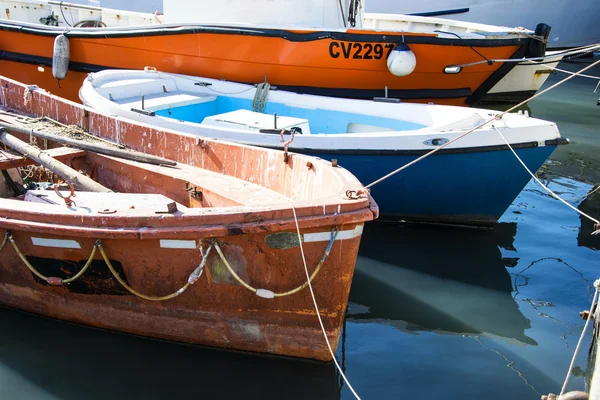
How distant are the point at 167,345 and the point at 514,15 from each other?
18.2 meters

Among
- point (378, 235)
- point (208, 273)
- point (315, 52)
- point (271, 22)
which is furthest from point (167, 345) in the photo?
point (271, 22)

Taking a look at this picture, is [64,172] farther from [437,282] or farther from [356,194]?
[437,282]

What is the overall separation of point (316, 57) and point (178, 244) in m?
4.84

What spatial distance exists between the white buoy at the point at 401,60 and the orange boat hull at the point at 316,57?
159 millimetres

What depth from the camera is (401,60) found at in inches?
300

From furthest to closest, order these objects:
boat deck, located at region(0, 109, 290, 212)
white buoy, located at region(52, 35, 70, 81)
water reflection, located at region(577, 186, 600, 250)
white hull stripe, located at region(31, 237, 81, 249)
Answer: white buoy, located at region(52, 35, 70, 81) < water reflection, located at region(577, 186, 600, 250) < boat deck, located at region(0, 109, 290, 212) < white hull stripe, located at region(31, 237, 81, 249)

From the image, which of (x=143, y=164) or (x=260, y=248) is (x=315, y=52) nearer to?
(x=143, y=164)

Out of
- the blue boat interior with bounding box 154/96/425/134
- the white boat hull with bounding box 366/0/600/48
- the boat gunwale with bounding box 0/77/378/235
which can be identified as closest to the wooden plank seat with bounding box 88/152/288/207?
the boat gunwale with bounding box 0/77/378/235

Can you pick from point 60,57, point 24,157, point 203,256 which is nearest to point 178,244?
point 203,256

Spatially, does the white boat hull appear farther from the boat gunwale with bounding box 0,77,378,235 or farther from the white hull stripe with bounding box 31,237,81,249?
the white hull stripe with bounding box 31,237,81,249

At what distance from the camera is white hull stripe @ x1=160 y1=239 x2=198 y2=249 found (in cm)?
369

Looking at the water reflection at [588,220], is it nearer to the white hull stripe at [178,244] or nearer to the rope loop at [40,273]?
the white hull stripe at [178,244]

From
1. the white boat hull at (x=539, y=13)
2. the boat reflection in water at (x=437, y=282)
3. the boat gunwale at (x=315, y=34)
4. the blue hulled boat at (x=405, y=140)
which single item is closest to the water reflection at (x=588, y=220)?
the boat reflection in water at (x=437, y=282)

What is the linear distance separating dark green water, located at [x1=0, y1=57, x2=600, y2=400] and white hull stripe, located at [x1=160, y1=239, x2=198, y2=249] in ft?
2.92
